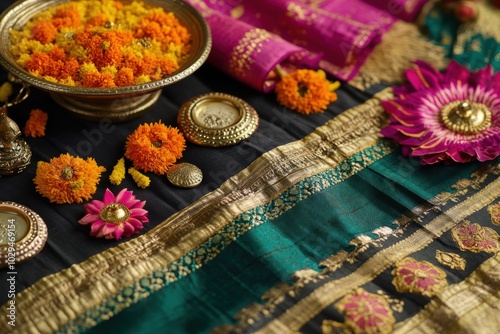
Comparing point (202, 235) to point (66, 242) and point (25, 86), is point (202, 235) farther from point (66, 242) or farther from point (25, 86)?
point (25, 86)

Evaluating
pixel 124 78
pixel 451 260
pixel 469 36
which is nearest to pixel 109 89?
pixel 124 78

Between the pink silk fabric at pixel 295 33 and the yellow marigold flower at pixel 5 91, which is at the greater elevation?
the pink silk fabric at pixel 295 33

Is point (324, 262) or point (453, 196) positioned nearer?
point (324, 262)

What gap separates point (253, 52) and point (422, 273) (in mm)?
654

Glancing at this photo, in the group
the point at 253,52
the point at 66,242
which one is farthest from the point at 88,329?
the point at 253,52

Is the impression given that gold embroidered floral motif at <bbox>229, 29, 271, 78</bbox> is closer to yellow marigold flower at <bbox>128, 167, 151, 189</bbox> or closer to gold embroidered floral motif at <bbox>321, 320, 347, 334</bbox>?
yellow marigold flower at <bbox>128, 167, 151, 189</bbox>

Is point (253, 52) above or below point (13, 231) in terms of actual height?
above

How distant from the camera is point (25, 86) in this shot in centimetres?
139

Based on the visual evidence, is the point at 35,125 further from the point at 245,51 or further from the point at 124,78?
the point at 245,51

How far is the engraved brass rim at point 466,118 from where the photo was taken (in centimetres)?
136

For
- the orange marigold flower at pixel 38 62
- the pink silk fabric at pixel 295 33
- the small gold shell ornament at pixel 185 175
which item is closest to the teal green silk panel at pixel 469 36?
the pink silk fabric at pixel 295 33

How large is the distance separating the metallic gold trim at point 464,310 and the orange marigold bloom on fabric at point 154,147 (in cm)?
56

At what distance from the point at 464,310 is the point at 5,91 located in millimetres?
1073

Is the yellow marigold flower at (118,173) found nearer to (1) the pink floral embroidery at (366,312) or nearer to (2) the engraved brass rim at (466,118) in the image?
Result: (1) the pink floral embroidery at (366,312)
